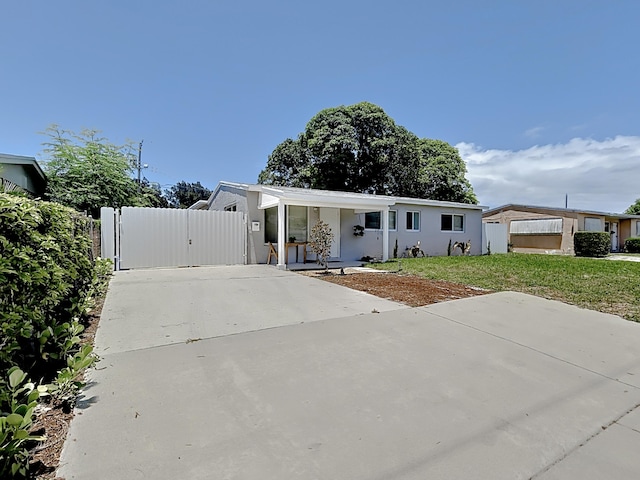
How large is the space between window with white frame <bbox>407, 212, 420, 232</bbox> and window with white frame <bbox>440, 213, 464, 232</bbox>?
5.57 ft

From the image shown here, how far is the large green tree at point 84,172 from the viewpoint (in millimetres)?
→ 13219

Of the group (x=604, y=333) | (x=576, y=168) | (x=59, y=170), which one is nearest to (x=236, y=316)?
(x=604, y=333)

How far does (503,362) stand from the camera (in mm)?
3496

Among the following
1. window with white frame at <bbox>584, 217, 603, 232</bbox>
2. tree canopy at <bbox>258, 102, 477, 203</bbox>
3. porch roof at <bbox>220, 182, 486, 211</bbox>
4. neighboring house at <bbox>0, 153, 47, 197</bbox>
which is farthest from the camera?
tree canopy at <bbox>258, 102, 477, 203</bbox>

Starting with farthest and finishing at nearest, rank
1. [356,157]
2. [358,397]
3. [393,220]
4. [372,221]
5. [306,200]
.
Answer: [356,157] < [393,220] < [372,221] < [306,200] < [358,397]

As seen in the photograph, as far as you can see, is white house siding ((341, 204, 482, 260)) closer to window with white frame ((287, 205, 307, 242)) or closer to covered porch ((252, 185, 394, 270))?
covered porch ((252, 185, 394, 270))

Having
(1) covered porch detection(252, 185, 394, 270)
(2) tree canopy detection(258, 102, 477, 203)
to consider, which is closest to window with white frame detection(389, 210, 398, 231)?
(1) covered porch detection(252, 185, 394, 270)

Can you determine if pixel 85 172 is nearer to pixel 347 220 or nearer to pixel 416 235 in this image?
pixel 347 220

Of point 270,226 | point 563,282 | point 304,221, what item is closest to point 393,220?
point 304,221

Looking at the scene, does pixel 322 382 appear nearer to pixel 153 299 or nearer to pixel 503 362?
pixel 503 362

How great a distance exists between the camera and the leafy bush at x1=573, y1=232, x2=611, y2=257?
59.7ft

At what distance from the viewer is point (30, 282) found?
2408 mm

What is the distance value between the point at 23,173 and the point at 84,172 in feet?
9.89

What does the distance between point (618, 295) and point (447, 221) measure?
1004cm
